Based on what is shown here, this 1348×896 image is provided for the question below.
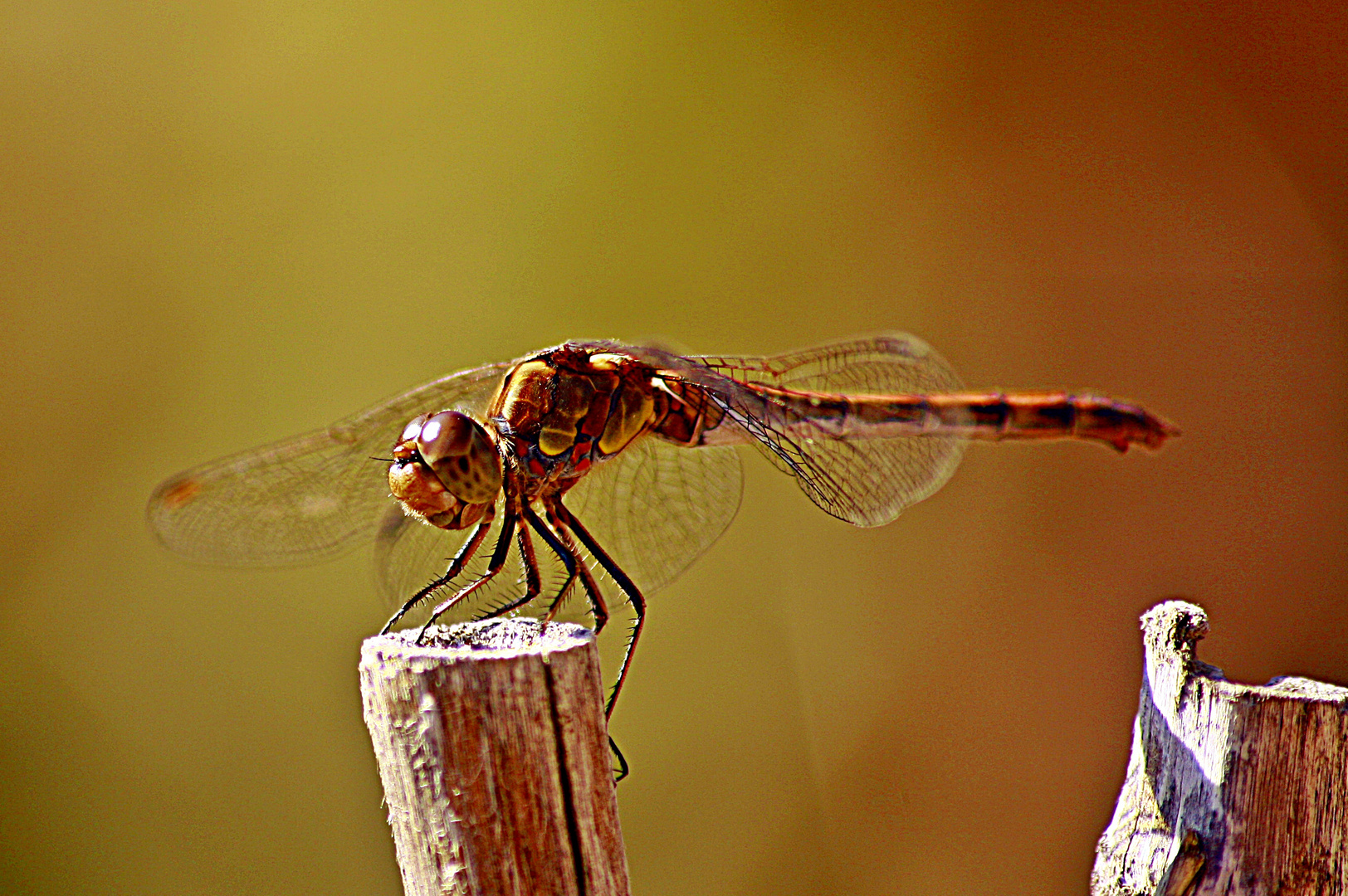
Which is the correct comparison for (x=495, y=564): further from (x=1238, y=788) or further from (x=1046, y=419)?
(x=1046, y=419)

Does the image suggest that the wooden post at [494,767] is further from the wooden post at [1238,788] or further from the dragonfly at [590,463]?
the wooden post at [1238,788]

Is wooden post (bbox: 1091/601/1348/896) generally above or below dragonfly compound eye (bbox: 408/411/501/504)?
below

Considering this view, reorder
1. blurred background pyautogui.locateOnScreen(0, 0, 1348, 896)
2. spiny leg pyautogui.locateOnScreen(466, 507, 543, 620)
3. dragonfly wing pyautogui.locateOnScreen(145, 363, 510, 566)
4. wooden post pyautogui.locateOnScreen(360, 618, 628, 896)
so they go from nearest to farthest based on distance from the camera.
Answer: wooden post pyautogui.locateOnScreen(360, 618, 628, 896)
spiny leg pyautogui.locateOnScreen(466, 507, 543, 620)
dragonfly wing pyautogui.locateOnScreen(145, 363, 510, 566)
blurred background pyautogui.locateOnScreen(0, 0, 1348, 896)

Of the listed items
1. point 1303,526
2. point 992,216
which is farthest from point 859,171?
point 1303,526

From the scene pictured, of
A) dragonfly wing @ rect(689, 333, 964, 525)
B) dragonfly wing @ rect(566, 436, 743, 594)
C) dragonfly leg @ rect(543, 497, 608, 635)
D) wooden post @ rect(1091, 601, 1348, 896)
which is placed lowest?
wooden post @ rect(1091, 601, 1348, 896)

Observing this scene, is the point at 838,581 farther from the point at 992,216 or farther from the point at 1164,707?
the point at 1164,707

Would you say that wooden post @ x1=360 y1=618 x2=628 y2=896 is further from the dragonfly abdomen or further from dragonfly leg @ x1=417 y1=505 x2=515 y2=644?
the dragonfly abdomen

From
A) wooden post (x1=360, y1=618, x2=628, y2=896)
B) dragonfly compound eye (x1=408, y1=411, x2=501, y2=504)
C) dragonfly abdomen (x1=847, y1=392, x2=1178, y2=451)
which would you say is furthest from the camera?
dragonfly abdomen (x1=847, y1=392, x2=1178, y2=451)

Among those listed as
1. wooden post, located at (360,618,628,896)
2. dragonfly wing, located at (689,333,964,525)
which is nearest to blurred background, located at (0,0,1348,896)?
dragonfly wing, located at (689,333,964,525)

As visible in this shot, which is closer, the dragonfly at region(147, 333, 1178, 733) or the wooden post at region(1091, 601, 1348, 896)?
the wooden post at region(1091, 601, 1348, 896)

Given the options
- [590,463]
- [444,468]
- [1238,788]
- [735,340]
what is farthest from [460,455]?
[735,340]
